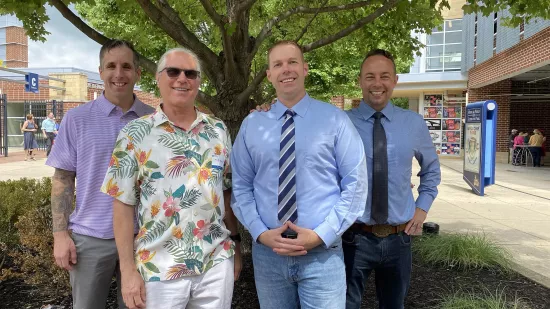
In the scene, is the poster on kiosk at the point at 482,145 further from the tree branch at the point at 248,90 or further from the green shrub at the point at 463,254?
the tree branch at the point at 248,90

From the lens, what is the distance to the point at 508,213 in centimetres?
827

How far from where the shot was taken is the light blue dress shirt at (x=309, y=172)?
210cm

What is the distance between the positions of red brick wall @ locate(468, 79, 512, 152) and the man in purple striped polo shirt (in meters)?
19.7

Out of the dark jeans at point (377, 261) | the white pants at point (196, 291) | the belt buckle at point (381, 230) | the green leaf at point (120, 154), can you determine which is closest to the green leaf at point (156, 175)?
the green leaf at point (120, 154)

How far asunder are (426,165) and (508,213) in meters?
6.66

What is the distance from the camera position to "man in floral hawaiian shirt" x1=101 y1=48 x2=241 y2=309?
2.01m

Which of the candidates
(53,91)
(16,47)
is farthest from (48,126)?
(16,47)

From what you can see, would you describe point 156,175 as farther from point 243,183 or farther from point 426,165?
point 426,165

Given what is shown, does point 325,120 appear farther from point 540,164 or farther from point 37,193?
point 540,164

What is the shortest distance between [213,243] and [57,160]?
0.96 m

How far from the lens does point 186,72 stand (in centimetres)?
212

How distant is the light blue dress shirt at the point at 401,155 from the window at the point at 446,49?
2202 centimetres


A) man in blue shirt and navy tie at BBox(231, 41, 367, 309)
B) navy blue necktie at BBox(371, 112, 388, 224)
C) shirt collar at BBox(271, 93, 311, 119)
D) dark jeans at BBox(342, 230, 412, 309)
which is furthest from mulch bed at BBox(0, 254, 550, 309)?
shirt collar at BBox(271, 93, 311, 119)

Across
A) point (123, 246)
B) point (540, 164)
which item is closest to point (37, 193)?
point (123, 246)
